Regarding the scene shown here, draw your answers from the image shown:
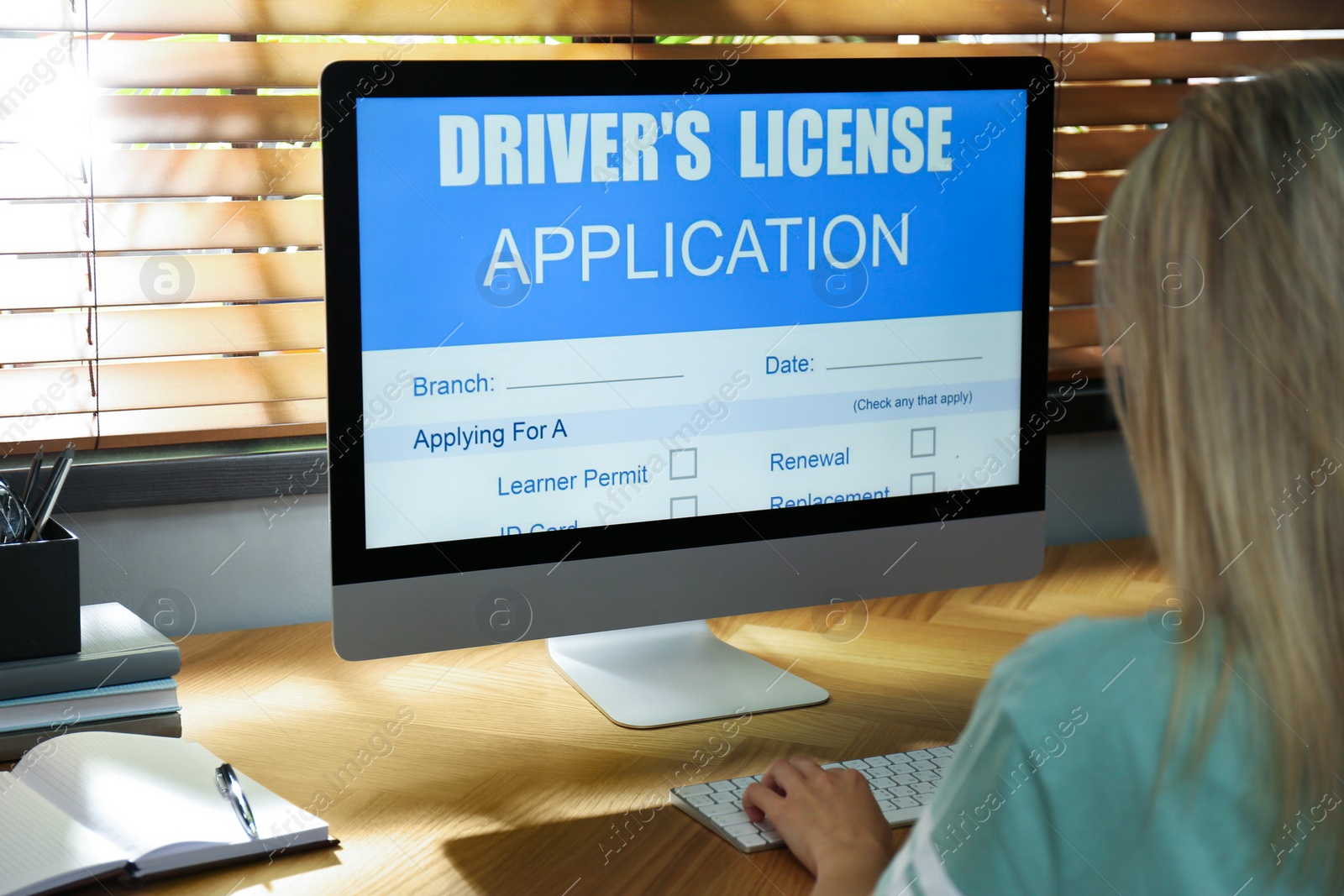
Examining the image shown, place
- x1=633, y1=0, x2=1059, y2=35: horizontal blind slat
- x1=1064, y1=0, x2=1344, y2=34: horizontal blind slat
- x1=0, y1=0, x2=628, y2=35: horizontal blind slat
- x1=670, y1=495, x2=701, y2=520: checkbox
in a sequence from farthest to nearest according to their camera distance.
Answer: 1. x1=1064, y1=0, x2=1344, y2=34: horizontal blind slat
2. x1=633, y1=0, x2=1059, y2=35: horizontal blind slat
3. x1=0, y1=0, x2=628, y2=35: horizontal blind slat
4. x1=670, y1=495, x2=701, y2=520: checkbox

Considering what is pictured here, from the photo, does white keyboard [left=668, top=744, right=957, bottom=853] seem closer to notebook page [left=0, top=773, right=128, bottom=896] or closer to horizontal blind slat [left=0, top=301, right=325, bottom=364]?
notebook page [left=0, top=773, right=128, bottom=896]

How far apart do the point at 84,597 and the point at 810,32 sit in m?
1.04

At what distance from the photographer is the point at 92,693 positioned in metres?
0.96

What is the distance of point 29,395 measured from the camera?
121cm

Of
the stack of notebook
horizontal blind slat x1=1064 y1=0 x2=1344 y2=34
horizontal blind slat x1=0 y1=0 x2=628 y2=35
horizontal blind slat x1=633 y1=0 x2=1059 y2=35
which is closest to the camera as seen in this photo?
the stack of notebook

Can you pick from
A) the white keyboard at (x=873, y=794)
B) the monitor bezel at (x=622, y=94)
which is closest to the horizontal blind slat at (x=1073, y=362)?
the monitor bezel at (x=622, y=94)

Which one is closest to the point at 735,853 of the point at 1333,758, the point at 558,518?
the point at 558,518

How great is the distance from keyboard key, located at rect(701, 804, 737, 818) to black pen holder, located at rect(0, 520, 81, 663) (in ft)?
1.76

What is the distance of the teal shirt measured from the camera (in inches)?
19.9

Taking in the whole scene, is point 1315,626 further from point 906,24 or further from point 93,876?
point 906,24

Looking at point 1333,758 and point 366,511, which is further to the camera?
point 366,511

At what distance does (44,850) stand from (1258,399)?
2.46 ft

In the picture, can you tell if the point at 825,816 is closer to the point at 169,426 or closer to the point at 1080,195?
the point at 169,426

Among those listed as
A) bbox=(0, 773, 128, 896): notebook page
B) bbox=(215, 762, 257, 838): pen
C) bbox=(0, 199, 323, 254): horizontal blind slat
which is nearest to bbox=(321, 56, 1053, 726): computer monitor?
bbox=(215, 762, 257, 838): pen
